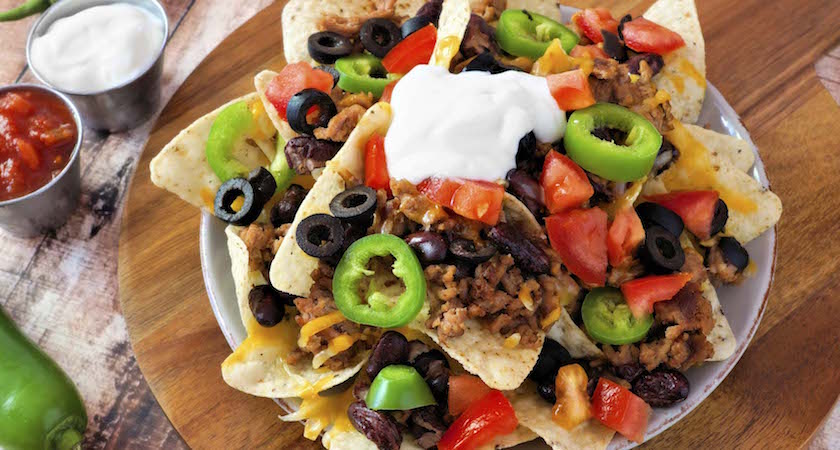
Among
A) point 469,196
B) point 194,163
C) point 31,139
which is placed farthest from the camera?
point 31,139

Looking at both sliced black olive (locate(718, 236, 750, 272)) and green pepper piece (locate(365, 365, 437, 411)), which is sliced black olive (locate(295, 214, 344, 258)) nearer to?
green pepper piece (locate(365, 365, 437, 411))

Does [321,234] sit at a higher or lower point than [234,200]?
higher

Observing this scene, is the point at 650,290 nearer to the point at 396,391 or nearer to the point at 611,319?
the point at 611,319

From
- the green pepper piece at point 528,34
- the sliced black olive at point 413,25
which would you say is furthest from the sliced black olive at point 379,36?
the green pepper piece at point 528,34

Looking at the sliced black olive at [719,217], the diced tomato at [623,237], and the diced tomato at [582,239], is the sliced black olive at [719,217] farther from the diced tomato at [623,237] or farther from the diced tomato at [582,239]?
the diced tomato at [582,239]

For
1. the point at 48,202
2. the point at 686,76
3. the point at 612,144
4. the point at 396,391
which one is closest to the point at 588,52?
the point at 686,76

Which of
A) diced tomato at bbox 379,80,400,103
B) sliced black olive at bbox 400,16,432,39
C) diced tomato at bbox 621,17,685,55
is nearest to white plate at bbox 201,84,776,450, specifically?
diced tomato at bbox 621,17,685,55
